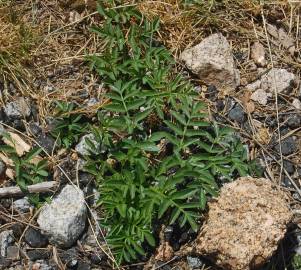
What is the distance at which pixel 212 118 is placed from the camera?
3.41 meters

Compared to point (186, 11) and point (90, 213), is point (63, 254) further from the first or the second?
point (186, 11)

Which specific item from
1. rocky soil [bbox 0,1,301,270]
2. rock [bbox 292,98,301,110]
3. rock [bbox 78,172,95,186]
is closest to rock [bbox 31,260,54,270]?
rocky soil [bbox 0,1,301,270]

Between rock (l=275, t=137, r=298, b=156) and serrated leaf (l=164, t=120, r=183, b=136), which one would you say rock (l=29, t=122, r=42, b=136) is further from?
rock (l=275, t=137, r=298, b=156)

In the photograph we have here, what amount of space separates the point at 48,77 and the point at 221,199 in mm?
1164

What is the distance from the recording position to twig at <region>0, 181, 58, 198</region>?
3.16 meters

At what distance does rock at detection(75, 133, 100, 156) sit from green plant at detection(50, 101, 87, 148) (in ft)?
0.11

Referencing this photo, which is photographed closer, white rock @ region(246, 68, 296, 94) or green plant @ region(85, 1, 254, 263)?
green plant @ region(85, 1, 254, 263)

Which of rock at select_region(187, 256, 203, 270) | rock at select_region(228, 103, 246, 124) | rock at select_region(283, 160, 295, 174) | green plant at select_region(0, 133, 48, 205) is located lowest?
rock at select_region(187, 256, 203, 270)

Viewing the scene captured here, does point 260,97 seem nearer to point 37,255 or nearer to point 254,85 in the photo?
point 254,85

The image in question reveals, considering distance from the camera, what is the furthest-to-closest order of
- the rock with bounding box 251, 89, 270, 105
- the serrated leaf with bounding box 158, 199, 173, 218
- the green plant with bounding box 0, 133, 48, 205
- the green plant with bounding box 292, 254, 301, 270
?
the rock with bounding box 251, 89, 270, 105
the green plant with bounding box 0, 133, 48, 205
the green plant with bounding box 292, 254, 301, 270
the serrated leaf with bounding box 158, 199, 173, 218

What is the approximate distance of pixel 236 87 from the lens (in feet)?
11.7

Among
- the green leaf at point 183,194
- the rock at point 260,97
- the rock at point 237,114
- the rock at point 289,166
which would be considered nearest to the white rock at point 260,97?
the rock at point 260,97

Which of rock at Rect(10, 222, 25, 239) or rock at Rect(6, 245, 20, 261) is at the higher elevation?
rock at Rect(10, 222, 25, 239)

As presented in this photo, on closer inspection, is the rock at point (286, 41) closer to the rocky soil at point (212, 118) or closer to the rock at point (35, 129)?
the rocky soil at point (212, 118)
